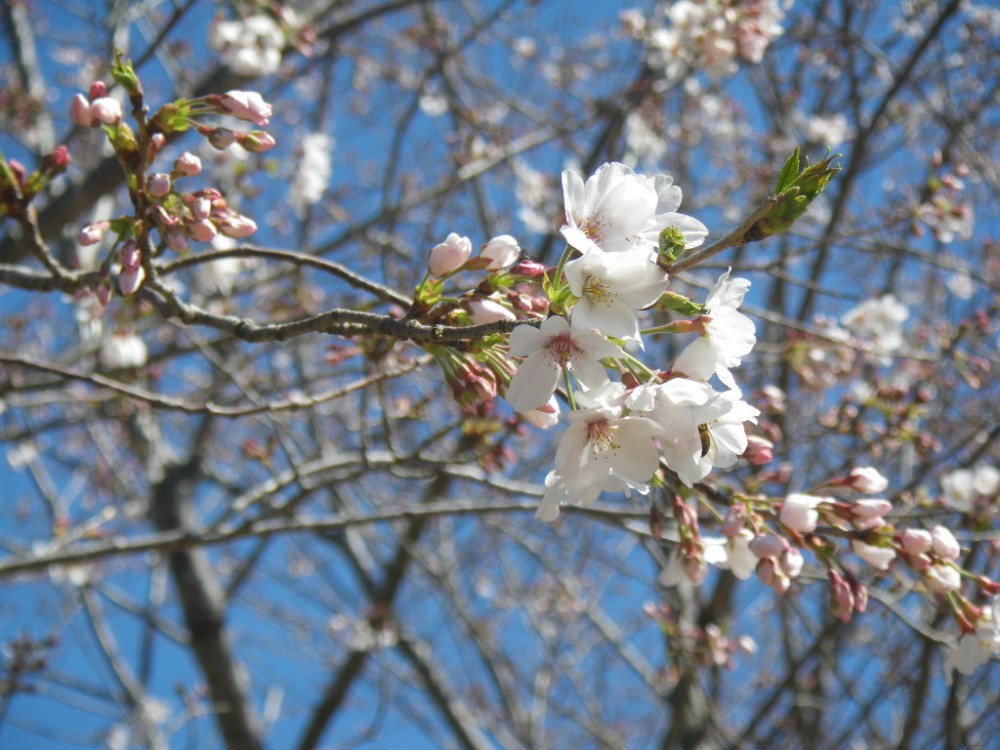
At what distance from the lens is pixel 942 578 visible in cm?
144

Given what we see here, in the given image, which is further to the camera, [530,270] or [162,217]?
[162,217]

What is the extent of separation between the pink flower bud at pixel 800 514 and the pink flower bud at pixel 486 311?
65cm

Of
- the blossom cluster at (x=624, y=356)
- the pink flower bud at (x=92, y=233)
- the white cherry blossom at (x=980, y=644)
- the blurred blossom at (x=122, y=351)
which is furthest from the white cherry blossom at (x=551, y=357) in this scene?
the blurred blossom at (x=122, y=351)

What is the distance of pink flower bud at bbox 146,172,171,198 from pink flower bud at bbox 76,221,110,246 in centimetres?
15

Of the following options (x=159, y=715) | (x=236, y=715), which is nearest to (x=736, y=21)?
(x=236, y=715)

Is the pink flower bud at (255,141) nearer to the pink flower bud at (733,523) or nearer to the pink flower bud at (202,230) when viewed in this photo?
the pink flower bud at (202,230)

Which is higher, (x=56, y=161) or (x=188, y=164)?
(x=56, y=161)

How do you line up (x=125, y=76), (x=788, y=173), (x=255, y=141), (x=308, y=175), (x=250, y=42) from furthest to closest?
1. (x=308, y=175)
2. (x=250, y=42)
3. (x=255, y=141)
4. (x=125, y=76)
5. (x=788, y=173)

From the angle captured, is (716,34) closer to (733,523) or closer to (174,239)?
(733,523)

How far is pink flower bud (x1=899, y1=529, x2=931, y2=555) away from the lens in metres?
1.43

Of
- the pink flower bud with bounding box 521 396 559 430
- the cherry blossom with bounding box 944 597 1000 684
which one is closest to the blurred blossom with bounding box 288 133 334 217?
the pink flower bud with bounding box 521 396 559 430

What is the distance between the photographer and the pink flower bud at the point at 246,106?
4.58ft

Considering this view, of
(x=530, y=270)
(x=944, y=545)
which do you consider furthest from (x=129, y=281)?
(x=944, y=545)

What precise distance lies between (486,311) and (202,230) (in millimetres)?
556
